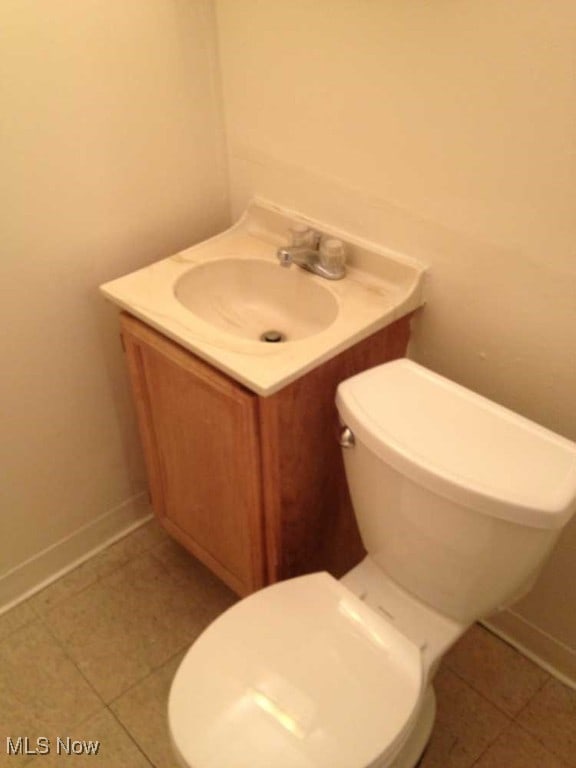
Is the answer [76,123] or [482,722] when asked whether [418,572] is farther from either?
[76,123]

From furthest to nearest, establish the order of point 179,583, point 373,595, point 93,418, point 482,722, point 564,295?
point 179,583 < point 93,418 < point 482,722 < point 373,595 < point 564,295

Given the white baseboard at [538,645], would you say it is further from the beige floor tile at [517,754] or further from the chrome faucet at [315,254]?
the chrome faucet at [315,254]

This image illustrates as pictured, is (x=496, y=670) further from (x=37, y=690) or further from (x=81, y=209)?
(x=81, y=209)

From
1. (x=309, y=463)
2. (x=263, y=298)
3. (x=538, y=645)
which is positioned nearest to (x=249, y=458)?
(x=309, y=463)

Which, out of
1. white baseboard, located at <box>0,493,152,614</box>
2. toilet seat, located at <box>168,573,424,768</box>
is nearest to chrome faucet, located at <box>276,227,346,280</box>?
Answer: toilet seat, located at <box>168,573,424,768</box>

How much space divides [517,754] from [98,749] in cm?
89

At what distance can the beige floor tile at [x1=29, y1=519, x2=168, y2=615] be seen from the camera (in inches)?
63.5

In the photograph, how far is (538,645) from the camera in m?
1.44

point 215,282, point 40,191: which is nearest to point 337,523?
point 215,282

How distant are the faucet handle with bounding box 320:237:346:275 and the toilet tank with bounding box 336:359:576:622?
279 mm

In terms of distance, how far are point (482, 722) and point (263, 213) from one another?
4.08ft

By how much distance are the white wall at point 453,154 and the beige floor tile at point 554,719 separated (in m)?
0.07

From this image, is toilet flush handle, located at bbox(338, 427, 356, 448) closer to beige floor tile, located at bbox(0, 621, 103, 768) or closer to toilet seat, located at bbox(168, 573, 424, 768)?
toilet seat, located at bbox(168, 573, 424, 768)

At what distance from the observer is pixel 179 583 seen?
1642 mm
